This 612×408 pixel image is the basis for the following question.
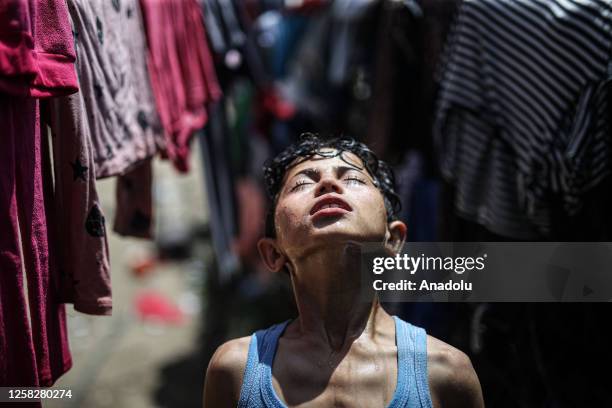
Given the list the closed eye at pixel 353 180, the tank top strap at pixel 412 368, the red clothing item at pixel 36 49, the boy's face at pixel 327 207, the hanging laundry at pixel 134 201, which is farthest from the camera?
the hanging laundry at pixel 134 201

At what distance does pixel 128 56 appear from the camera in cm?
218

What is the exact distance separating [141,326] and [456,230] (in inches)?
132

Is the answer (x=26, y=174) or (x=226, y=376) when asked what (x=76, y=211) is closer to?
(x=26, y=174)

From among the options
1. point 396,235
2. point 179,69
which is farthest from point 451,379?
point 179,69

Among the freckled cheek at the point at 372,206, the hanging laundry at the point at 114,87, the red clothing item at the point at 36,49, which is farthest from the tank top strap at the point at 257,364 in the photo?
the red clothing item at the point at 36,49

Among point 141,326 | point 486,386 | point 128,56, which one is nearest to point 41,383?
point 128,56

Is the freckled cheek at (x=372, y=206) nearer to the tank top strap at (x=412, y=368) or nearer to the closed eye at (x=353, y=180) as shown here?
the closed eye at (x=353, y=180)

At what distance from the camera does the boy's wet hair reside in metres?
1.97

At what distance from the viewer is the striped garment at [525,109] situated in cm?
213

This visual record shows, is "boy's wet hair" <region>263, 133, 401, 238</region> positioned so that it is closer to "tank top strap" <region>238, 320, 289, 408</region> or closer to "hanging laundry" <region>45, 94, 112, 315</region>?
"tank top strap" <region>238, 320, 289, 408</region>

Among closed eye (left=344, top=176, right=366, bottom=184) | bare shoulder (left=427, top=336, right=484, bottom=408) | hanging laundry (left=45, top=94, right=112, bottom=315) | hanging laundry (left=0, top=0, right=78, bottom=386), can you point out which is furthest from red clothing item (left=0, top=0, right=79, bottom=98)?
bare shoulder (left=427, top=336, right=484, bottom=408)

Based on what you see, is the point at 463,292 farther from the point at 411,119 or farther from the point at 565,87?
the point at 411,119

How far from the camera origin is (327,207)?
1.72 metres

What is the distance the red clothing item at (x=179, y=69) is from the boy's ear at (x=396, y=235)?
992mm
